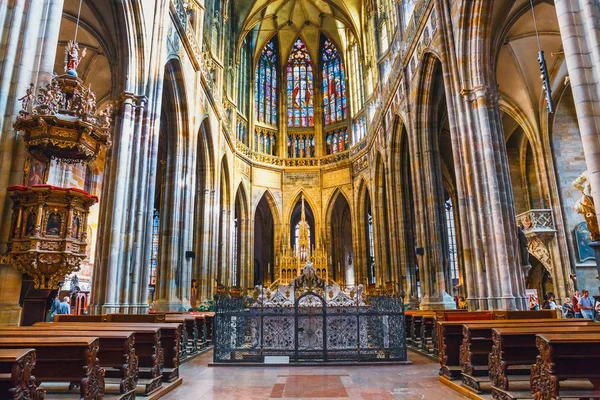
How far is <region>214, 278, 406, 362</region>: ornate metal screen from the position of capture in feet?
27.5

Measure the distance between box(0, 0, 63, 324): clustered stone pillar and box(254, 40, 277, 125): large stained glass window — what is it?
83.7 ft

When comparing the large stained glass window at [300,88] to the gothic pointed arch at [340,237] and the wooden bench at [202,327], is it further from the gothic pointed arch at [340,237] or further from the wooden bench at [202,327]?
the wooden bench at [202,327]

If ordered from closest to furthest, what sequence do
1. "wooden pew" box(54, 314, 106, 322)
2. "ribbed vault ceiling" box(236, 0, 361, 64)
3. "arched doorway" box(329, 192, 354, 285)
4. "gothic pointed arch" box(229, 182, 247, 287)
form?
"wooden pew" box(54, 314, 106, 322) → "gothic pointed arch" box(229, 182, 247, 287) → "ribbed vault ceiling" box(236, 0, 361, 64) → "arched doorway" box(329, 192, 354, 285)

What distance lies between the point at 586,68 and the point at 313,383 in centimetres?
661

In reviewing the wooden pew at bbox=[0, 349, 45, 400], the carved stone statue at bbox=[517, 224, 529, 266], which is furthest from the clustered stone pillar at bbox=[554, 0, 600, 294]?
the wooden pew at bbox=[0, 349, 45, 400]

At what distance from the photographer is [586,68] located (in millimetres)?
6285

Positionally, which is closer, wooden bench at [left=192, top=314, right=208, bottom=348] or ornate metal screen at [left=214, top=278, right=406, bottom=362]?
ornate metal screen at [left=214, top=278, right=406, bottom=362]

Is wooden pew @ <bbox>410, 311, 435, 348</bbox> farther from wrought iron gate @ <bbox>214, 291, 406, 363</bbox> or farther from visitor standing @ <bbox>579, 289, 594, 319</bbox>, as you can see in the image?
visitor standing @ <bbox>579, 289, 594, 319</bbox>

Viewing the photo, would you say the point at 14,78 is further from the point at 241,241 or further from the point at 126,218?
the point at 241,241

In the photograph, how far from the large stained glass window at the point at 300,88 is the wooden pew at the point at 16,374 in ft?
101

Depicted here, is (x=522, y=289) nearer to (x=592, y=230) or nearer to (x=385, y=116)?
(x=592, y=230)

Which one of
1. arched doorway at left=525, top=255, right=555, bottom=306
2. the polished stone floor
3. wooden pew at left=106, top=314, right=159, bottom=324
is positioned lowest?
the polished stone floor

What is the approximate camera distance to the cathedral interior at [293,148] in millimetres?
6477

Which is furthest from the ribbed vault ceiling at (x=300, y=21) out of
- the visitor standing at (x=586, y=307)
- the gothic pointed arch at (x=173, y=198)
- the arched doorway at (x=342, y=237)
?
the visitor standing at (x=586, y=307)
